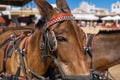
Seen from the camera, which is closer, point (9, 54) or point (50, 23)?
point (50, 23)

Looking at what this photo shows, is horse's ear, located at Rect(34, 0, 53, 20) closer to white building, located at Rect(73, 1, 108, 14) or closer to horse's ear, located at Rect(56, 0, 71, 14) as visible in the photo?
horse's ear, located at Rect(56, 0, 71, 14)

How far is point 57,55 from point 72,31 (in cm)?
33

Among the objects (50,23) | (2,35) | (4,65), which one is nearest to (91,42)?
(2,35)

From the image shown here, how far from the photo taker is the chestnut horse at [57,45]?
11.2 feet

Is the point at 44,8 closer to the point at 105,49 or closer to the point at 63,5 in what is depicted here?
the point at 63,5

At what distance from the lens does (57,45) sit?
11.5 ft

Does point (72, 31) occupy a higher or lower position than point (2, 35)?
higher

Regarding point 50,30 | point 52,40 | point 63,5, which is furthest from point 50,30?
point 63,5

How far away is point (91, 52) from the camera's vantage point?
6547 millimetres

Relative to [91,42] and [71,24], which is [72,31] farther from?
→ [91,42]

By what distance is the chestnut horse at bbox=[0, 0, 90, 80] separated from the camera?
342 centimetres

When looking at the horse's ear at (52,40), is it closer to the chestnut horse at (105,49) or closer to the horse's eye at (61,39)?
the horse's eye at (61,39)

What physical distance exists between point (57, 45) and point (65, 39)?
0.11 m

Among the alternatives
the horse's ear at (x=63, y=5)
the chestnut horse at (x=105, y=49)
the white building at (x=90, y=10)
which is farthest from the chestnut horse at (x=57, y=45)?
the white building at (x=90, y=10)
